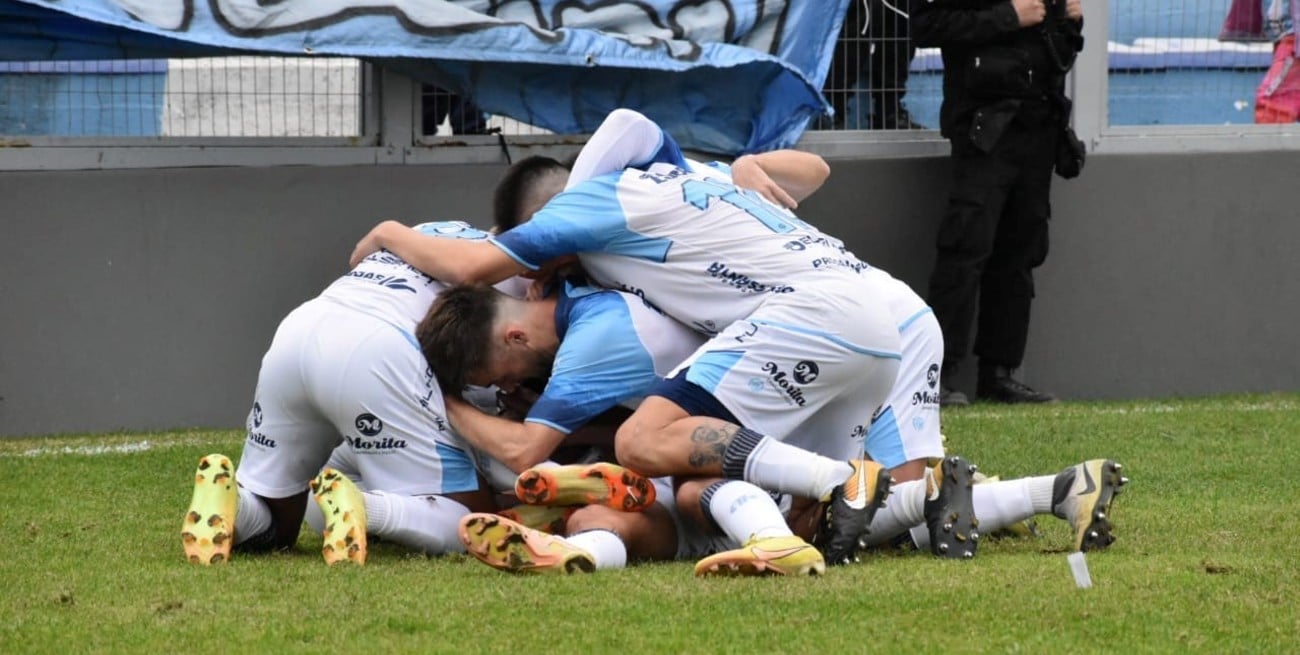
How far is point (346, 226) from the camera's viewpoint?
862 cm

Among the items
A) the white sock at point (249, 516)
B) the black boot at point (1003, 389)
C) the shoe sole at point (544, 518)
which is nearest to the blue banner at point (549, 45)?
the black boot at point (1003, 389)

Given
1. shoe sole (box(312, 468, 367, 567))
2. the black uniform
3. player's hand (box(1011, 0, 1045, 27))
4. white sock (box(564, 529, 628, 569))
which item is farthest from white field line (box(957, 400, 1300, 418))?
shoe sole (box(312, 468, 367, 567))

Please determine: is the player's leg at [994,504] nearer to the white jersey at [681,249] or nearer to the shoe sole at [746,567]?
the shoe sole at [746,567]

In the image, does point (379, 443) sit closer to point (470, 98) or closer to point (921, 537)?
point (921, 537)

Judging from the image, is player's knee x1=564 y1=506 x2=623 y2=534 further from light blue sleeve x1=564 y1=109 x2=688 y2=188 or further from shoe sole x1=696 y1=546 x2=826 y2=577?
light blue sleeve x1=564 y1=109 x2=688 y2=188

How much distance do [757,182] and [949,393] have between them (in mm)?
3497

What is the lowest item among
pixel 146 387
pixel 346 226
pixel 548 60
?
pixel 146 387

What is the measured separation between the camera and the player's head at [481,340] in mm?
4996

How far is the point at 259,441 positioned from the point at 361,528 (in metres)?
0.58

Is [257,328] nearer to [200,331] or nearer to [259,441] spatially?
[200,331]

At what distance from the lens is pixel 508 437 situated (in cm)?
499

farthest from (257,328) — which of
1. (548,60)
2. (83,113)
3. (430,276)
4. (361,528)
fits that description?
(361,528)

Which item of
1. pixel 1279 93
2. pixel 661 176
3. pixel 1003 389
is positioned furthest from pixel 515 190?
pixel 1279 93

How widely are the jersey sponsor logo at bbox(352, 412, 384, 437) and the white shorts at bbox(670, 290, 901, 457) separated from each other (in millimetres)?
827
